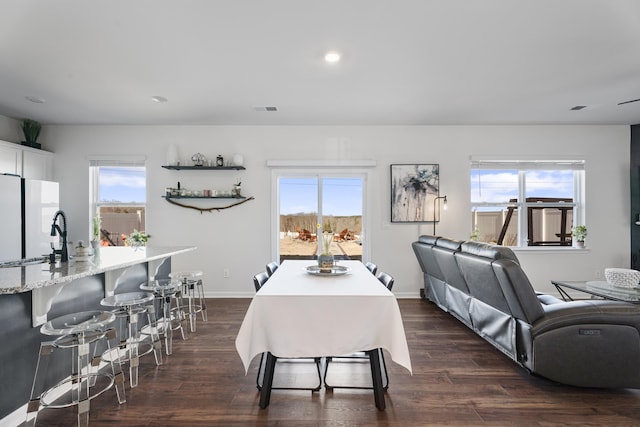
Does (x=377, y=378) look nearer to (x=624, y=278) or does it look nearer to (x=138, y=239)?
(x=624, y=278)

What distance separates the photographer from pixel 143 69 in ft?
9.86

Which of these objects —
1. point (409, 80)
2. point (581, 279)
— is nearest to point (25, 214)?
point (409, 80)

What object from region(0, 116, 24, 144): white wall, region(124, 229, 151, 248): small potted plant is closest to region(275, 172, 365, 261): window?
region(124, 229, 151, 248): small potted plant

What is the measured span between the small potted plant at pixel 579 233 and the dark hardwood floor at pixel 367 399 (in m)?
3.15

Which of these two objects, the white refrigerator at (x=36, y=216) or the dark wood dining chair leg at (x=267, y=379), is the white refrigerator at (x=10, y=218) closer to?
the white refrigerator at (x=36, y=216)

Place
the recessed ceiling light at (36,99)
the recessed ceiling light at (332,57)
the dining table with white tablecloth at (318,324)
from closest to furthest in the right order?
the dining table with white tablecloth at (318,324) < the recessed ceiling light at (332,57) < the recessed ceiling light at (36,99)

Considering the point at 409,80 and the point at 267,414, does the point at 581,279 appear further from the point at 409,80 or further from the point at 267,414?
the point at 267,414

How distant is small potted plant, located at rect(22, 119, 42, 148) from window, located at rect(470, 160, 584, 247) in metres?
6.39

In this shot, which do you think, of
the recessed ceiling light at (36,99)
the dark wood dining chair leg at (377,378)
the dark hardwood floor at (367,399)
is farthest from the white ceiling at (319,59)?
the dark hardwood floor at (367,399)

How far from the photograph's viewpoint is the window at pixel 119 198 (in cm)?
488

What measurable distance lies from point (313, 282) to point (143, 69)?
2535 mm

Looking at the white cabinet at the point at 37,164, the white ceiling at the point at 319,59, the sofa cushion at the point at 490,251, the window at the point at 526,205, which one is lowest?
the sofa cushion at the point at 490,251

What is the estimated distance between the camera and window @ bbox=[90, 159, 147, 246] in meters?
4.88

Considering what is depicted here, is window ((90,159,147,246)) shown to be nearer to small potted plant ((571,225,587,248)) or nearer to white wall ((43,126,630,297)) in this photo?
white wall ((43,126,630,297))
